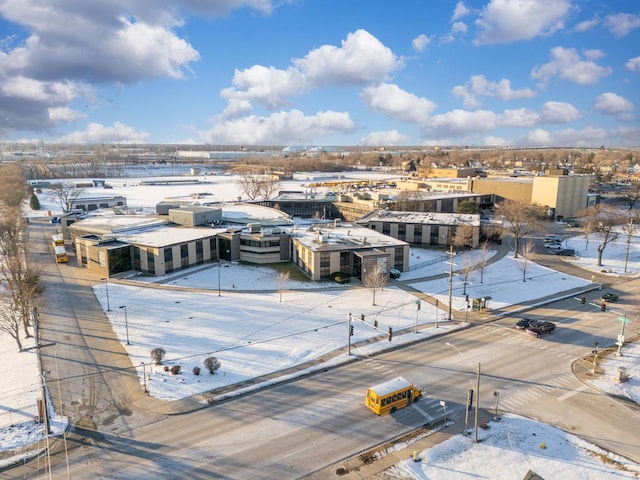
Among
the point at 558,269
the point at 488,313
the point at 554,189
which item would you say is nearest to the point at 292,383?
the point at 488,313

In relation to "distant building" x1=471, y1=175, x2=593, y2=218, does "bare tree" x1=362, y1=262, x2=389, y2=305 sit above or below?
below

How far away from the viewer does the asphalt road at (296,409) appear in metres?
24.7

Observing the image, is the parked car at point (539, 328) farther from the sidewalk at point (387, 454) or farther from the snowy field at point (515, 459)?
the sidewalk at point (387, 454)

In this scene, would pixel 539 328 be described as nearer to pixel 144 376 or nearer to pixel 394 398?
pixel 394 398

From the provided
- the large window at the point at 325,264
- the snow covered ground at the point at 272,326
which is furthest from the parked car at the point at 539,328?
the large window at the point at 325,264

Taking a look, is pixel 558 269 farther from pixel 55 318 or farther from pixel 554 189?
pixel 55 318

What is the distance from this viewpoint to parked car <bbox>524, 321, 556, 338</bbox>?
1654 inches

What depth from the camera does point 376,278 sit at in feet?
165

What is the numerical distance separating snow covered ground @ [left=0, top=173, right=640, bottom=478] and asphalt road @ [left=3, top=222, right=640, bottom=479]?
182cm

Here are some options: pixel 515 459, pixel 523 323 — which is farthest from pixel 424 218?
pixel 515 459

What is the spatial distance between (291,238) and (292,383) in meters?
36.3

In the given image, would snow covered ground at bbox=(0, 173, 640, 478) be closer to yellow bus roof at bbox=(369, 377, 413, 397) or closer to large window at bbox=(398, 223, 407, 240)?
yellow bus roof at bbox=(369, 377, 413, 397)

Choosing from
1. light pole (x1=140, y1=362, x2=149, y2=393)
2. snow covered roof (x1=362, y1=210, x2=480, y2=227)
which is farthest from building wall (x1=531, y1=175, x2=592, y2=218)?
light pole (x1=140, y1=362, x2=149, y2=393)

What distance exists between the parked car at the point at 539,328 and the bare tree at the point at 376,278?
16223 mm
